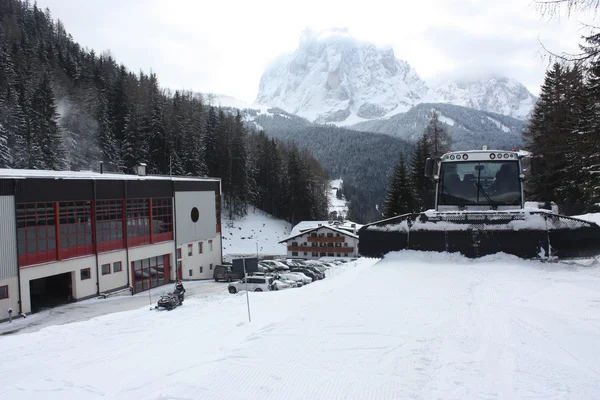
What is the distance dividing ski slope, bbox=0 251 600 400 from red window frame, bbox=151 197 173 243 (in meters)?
29.0

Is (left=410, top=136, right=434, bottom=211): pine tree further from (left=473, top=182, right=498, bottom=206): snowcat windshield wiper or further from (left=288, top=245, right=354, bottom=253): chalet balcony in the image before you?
(left=473, top=182, right=498, bottom=206): snowcat windshield wiper

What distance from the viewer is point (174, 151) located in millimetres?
70812

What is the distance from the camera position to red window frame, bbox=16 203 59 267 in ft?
85.1

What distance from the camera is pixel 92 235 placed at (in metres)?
30.9

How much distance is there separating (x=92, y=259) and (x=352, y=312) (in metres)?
28.1

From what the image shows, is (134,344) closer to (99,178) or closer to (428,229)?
(428,229)

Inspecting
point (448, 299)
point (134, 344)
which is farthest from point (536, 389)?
point (134, 344)

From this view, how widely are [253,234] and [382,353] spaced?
73754 millimetres

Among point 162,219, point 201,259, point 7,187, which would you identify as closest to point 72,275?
point 7,187

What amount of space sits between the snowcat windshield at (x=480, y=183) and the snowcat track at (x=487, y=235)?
2.83ft

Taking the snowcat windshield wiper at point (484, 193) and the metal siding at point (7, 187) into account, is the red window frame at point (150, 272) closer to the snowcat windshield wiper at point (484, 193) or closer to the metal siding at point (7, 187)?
the metal siding at point (7, 187)

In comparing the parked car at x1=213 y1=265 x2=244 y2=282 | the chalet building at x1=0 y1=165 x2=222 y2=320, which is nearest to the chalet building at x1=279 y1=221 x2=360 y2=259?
the chalet building at x1=0 y1=165 x2=222 y2=320

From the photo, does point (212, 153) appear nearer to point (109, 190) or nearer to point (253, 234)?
point (253, 234)

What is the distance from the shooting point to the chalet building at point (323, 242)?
64938 mm
